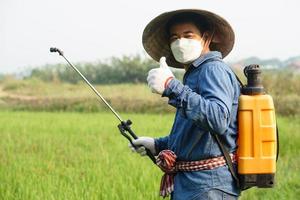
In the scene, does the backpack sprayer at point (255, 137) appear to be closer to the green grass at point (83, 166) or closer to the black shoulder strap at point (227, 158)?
the black shoulder strap at point (227, 158)

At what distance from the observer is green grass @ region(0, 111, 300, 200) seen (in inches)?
178

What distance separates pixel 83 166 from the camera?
593cm

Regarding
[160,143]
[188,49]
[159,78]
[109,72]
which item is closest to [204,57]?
[188,49]

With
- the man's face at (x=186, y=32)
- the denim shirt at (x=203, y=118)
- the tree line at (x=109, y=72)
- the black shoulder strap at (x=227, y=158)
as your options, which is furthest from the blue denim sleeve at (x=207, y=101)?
the tree line at (x=109, y=72)

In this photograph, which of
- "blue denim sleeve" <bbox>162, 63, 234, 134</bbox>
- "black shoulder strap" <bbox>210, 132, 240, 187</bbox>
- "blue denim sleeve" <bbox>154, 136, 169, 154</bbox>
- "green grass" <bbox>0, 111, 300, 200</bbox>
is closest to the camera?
"blue denim sleeve" <bbox>162, 63, 234, 134</bbox>

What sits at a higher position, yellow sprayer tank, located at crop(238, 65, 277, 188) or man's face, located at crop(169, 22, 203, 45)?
man's face, located at crop(169, 22, 203, 45)

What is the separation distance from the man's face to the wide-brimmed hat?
0.16 ft

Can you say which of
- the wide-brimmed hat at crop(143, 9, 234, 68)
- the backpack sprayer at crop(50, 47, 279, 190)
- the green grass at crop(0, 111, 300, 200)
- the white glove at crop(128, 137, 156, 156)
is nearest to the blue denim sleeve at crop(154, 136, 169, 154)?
the white glove at crop(128, 137, 156, 156)

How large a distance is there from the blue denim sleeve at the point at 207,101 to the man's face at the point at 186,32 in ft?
0.76

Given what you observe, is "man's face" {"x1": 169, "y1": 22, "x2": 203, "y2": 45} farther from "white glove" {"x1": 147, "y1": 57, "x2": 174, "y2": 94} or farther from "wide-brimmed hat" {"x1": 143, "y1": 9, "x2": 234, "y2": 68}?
"white glove" {"x1": 147, "y1": 57, "x2": 174, "y2": 94}

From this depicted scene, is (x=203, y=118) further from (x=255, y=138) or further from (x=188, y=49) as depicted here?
(x=188, y=49)

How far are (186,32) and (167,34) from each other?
0.22 m

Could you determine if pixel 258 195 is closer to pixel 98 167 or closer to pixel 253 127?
pixel 98 167

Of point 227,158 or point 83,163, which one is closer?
point 227,158
